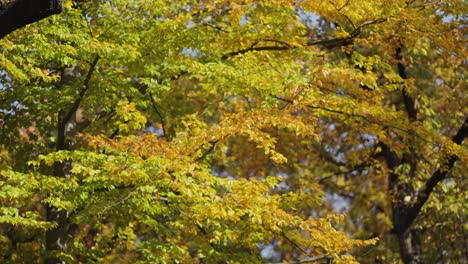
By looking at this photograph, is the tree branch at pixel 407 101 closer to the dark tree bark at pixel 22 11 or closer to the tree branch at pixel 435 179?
the tree branch at pixel 435 179

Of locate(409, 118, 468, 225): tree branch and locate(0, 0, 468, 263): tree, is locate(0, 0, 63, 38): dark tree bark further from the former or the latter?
locate(409, 118, 468, 225): tree branch

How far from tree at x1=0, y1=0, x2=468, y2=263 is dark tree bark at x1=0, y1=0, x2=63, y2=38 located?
3.26 m

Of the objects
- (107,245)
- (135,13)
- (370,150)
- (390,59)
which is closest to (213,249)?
(135,13)

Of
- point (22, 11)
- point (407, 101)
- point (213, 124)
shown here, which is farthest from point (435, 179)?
point (22, 11)

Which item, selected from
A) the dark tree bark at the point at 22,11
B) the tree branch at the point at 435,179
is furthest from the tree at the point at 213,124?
the dark tree bark at the point at 22,11

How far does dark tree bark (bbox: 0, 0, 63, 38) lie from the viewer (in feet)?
15.6

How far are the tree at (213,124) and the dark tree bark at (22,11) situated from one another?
326 centimetres

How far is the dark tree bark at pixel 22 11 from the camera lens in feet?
15.6

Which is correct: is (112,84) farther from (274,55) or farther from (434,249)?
(434,249)

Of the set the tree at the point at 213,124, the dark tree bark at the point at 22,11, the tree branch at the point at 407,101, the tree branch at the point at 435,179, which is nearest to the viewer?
the dark tree bark at the point at 22,11

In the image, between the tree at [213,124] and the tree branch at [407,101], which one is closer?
the tree at [213,124]

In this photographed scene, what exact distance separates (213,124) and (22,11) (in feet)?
24.6

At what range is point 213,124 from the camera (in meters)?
12.1

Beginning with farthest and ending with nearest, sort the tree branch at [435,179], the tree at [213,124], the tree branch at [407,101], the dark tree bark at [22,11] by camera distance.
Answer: the tree branch at [407,101] → the tree branch at [435,179] → the tree at [213,124] → the dark tree bark at [22,11]
